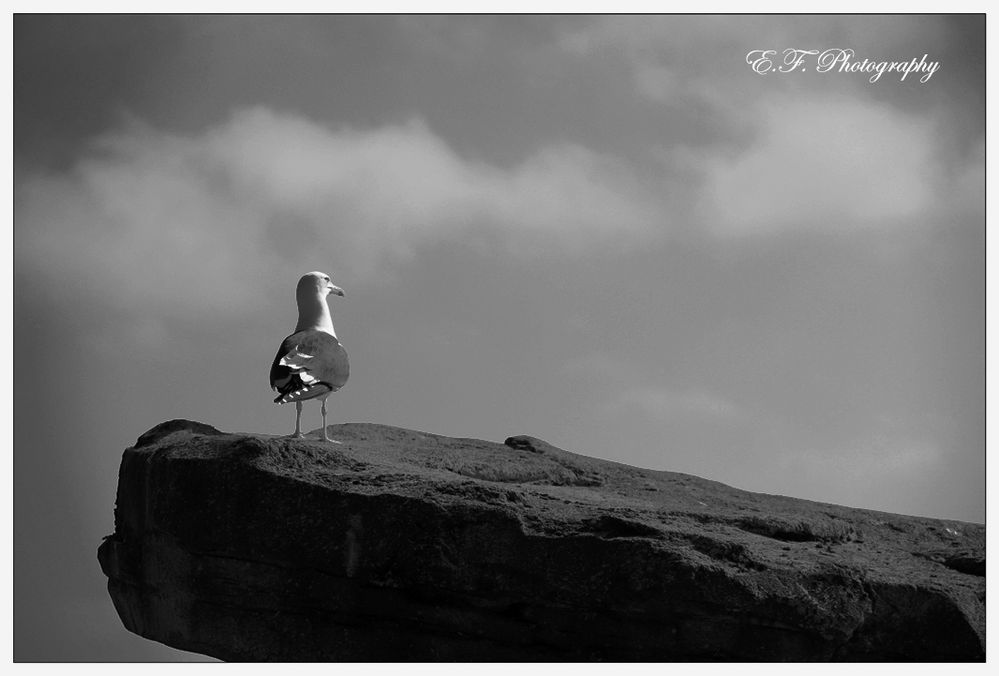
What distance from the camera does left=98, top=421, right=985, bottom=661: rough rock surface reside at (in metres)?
7.26

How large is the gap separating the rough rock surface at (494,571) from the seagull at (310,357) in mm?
316

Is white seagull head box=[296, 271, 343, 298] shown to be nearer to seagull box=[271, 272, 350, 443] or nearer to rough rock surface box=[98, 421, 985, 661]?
seagull box=[271, 272, 350, 443]

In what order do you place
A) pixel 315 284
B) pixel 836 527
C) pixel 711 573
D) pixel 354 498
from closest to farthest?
pixel 711 573 < pixel 354 498 < pixel 836 527 < pixel 315 284

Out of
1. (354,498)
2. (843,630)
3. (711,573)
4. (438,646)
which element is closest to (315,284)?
(354,498)

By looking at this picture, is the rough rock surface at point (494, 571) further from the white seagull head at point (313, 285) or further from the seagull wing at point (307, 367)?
the white seagull head at point (313, 285)

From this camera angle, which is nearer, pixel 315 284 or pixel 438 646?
pixel 438 646

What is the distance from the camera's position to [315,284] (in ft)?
29.0

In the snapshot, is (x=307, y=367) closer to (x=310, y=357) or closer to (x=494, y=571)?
(x=310, y=357)

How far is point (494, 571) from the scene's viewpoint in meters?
7.45

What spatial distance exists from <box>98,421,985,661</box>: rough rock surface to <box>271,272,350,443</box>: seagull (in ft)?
1.04

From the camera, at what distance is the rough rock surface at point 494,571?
23.8 feet

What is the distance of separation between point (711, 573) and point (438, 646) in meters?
1.56

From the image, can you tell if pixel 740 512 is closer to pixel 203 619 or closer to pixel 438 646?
pixel 438 646

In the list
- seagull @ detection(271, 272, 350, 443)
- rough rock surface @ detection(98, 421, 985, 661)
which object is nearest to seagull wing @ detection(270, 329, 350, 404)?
seagull @ detection(271, 272, 350, 443)
